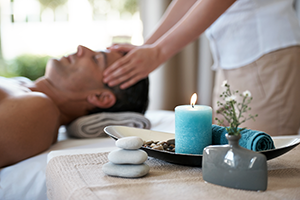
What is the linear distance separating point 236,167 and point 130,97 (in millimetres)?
1166

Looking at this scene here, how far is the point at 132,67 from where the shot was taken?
157 cm

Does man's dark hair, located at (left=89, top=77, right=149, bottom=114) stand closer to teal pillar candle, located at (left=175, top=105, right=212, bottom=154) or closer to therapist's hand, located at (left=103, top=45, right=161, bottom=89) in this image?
therapist's hand, located at (left=103, top=45, right=161, bottom=89)

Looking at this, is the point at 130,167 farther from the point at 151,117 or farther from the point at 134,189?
the point at 151,117

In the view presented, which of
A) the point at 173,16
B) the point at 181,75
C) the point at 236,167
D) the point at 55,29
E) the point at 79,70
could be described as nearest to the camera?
the point at 236,167

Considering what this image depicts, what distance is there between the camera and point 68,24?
709 centimetres

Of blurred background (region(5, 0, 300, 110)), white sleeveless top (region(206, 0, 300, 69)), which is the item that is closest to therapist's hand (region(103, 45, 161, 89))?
white sleeveless top (region(206, 0, 300, 69))

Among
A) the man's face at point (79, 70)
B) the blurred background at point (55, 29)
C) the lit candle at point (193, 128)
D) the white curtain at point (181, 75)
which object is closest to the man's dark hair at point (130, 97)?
the man's face at point (79, 70)

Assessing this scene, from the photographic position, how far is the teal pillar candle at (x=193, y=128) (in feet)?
2.46

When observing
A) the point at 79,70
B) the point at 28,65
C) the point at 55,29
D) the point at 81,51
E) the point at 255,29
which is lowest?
the point at 28,65

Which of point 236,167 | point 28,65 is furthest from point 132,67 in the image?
point 28,65

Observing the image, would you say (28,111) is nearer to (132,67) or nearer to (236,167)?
(132,67)

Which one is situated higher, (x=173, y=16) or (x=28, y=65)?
(x=173, y=16)

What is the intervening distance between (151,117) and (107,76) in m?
0.57

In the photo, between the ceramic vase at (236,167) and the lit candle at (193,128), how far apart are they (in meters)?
0.13
